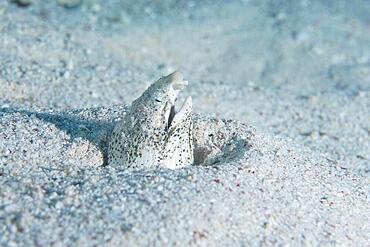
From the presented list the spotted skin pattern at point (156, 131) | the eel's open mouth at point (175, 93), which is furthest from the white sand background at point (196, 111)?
the eel's open mouth at point (175, 93)

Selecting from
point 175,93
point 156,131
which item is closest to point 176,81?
point 175,93

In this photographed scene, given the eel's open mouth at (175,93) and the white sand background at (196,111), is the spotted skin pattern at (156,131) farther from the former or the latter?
the white sand background at (196,111)

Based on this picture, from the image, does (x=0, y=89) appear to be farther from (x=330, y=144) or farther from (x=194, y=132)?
(x=330, y=144)

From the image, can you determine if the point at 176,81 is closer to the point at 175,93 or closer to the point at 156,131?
the point at 175,93

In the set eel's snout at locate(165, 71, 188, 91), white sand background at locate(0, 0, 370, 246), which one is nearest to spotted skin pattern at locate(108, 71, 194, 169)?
eel's snout at locate(165, 71, 188, 91)

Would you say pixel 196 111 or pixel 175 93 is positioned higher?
pixel 175 93
